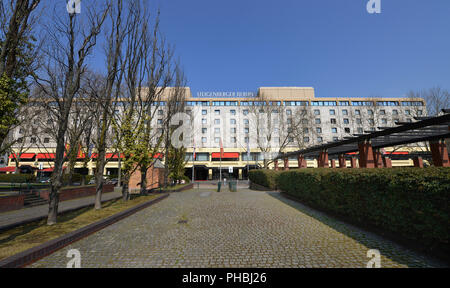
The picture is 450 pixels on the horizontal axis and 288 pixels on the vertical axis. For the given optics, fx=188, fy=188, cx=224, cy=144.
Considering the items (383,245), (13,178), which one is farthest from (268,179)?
(13,178)

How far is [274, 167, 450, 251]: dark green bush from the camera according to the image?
12.6 feet

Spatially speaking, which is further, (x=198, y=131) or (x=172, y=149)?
(x=198, y=131)

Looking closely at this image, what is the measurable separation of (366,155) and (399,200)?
650 centimetres

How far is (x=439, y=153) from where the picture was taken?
30.9ft

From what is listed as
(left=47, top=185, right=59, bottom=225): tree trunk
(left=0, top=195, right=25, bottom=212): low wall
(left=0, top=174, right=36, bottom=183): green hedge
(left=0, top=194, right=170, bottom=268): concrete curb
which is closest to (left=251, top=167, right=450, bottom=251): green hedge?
(left=0, top=194, right=170, bottom=268): concrete curb

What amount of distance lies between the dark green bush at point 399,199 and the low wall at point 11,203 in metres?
16.5

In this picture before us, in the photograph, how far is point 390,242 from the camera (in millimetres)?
4977

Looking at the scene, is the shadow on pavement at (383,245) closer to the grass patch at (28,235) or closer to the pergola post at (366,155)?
the pergola post at (366,155)

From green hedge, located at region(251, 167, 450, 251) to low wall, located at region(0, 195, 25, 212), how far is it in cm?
1653

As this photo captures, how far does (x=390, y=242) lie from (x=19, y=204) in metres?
17.6

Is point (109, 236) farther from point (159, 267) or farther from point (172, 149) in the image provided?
point (172, 149)
